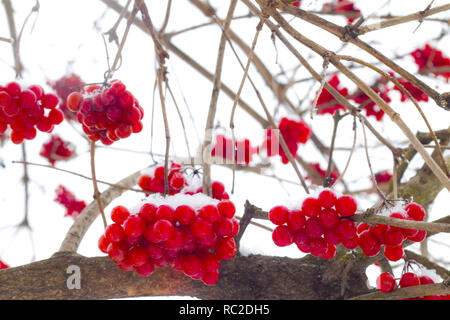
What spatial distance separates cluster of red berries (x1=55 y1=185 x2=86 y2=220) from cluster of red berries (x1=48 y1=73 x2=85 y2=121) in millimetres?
677

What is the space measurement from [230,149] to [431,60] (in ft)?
3.68

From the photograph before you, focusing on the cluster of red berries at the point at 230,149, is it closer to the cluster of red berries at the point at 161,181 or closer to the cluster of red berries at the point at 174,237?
the cluster of red berries at the point at 161,181

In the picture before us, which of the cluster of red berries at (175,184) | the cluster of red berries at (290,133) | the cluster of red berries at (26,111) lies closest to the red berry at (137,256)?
the cluster of red berries at (175,184)

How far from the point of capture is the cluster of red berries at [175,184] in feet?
3.46

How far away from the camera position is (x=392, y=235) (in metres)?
0.85

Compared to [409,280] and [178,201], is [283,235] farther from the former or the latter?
[409,280]

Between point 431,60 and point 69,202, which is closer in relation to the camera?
point 431,60

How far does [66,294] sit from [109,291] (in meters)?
0.11

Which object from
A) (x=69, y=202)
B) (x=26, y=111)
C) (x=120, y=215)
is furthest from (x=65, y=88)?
(x=120, y=215)

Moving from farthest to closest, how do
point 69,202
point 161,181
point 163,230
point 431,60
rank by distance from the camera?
point 69,202, point 431,60, point 161,181, point 163,230

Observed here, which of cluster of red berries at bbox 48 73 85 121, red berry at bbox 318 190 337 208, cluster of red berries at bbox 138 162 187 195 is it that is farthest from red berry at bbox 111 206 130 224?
cluster of red berries at bbox 48 73 85 121

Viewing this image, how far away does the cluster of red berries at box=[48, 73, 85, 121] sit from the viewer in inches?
67.0
